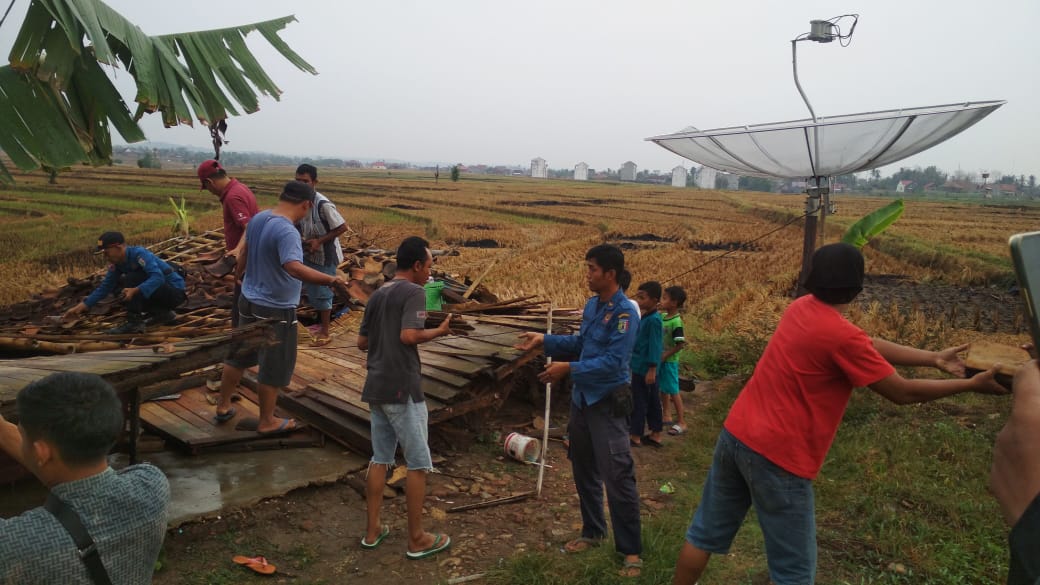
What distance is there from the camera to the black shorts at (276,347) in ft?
16.4

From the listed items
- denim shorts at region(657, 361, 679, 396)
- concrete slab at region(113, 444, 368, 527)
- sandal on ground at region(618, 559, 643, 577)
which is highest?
denim shorts at region(657, 361, 679, 396)

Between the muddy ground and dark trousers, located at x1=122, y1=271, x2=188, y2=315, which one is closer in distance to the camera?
the muddy ground

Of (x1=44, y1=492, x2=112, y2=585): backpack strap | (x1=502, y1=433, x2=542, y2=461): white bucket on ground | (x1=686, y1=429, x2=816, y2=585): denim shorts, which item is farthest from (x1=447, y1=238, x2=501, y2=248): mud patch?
(x1=44, y1=492, x2=112, y2=585): backpack strap

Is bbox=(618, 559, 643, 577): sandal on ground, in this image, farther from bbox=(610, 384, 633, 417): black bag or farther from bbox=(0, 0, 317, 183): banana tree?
bbox=(0, 0, 317, 183): banana tree

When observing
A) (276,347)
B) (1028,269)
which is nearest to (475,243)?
(276,347)

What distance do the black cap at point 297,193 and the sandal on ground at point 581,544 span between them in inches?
120

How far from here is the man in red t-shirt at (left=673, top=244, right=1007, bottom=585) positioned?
2820mm

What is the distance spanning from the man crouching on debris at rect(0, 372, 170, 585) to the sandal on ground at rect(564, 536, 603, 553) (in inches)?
114

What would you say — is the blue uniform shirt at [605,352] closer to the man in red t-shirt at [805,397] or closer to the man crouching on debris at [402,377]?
the man crouching on debris at [402,377]

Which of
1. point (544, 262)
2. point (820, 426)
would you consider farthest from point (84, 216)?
point (820, 426)

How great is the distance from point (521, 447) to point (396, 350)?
2155 mm

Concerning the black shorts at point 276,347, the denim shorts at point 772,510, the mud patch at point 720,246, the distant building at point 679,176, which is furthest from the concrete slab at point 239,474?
the distant building at point 679,176

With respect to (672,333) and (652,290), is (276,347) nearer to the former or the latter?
(652,290)

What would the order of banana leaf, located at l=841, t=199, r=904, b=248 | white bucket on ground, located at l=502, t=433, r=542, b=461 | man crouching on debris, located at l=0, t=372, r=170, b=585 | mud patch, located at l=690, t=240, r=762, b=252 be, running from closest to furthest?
1. man crouching on debris, located at l=0, t=372, r=170, b=585
2. white bucket on ground, located at l=502, t=433, r=542, b=461
3. banana leaf, located at l=841, t=199, r=904, b=248
4. mud patch, located at l=690, t=240, r=762, b=252
